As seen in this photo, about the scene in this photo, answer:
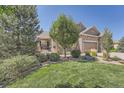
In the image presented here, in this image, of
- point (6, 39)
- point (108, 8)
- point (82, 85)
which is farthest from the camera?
point (6, 39)

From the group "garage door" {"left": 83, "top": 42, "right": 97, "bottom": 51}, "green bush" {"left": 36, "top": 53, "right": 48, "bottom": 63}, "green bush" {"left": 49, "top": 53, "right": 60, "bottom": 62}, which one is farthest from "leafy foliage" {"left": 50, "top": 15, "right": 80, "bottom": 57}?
"green bush" {"left": 36, "top": 53, "right": 48, "bottom": 63}

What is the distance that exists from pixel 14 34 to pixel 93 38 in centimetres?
244

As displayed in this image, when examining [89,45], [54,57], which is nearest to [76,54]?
[89,45]

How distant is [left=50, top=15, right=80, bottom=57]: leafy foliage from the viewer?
19.4 feet

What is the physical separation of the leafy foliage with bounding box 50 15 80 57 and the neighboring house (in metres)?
0.17

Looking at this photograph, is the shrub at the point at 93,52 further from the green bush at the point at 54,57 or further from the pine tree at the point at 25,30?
the pine tree at the point at 25,30

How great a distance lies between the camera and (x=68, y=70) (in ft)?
16.5

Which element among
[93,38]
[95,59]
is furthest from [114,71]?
[93,38]

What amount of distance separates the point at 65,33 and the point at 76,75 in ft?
6.51

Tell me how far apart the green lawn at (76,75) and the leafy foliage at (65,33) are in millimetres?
867

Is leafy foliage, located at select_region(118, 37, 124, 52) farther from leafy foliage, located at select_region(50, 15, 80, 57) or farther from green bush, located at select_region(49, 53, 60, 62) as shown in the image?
green bush, located at select_region(49, 53, 60, 62)

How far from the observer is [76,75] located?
4781mm

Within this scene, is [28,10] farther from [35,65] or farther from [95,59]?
[95,59]
